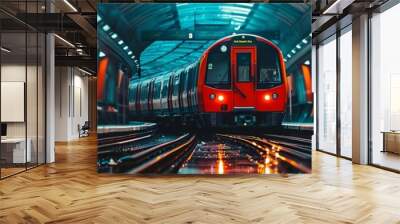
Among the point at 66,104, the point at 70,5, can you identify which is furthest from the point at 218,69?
the point at 66,104

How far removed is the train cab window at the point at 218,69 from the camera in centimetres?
616

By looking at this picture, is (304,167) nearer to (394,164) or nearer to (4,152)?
(394,164)

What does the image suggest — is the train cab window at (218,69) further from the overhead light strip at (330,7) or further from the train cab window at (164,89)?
the overhead light strip at (330,7)

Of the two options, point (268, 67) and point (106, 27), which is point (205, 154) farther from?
point (106, 27)

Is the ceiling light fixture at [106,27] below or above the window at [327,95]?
above

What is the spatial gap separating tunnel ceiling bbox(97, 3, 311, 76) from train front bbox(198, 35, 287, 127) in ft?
0.65

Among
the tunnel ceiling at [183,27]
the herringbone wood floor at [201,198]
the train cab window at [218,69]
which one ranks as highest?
the tunnel ceiling at [183,27]

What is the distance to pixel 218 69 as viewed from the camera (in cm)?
619

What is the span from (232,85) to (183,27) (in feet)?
4.17

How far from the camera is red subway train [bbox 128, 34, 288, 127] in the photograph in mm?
6148

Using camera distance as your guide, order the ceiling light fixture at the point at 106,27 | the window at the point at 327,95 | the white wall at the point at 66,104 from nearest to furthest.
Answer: the ceiling light fixture at the point at 106,27, the window at the point at 327,95, the white wall at the point at 66,104

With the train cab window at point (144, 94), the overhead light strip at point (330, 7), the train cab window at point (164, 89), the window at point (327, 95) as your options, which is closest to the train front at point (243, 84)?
the train cab window at point (164, 89)

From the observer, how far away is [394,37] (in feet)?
23.6

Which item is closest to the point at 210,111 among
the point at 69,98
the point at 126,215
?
the point at 126,215
